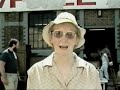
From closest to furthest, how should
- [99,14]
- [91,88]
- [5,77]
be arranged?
[91,88]
[5,77]
[99,14]

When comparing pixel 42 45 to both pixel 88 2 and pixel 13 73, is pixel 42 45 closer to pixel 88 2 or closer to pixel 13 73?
pixel 88 2

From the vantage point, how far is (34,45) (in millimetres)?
20094

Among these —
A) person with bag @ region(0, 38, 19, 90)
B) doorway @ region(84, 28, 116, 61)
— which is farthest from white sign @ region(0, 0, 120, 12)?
person with bag @ region(0, 38, 19, 90)

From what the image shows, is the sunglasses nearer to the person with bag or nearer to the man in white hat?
the man in white hat

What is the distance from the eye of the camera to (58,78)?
2.16 metres

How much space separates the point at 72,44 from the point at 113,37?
17699 mm

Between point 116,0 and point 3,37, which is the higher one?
point 116,0

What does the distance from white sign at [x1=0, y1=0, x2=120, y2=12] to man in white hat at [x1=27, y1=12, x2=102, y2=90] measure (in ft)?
44.8

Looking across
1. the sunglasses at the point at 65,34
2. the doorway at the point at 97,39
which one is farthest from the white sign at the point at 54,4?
the sunglasses at the point at 65,34

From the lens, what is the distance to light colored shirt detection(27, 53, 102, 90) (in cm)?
214

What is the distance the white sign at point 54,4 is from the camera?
15.8 meters

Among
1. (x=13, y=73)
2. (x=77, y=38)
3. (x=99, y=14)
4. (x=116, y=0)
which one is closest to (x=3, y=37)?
(x=99, y=14)

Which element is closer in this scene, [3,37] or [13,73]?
[13,73]

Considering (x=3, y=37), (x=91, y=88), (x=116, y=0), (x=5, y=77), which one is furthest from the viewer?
(x=3, y=37)
